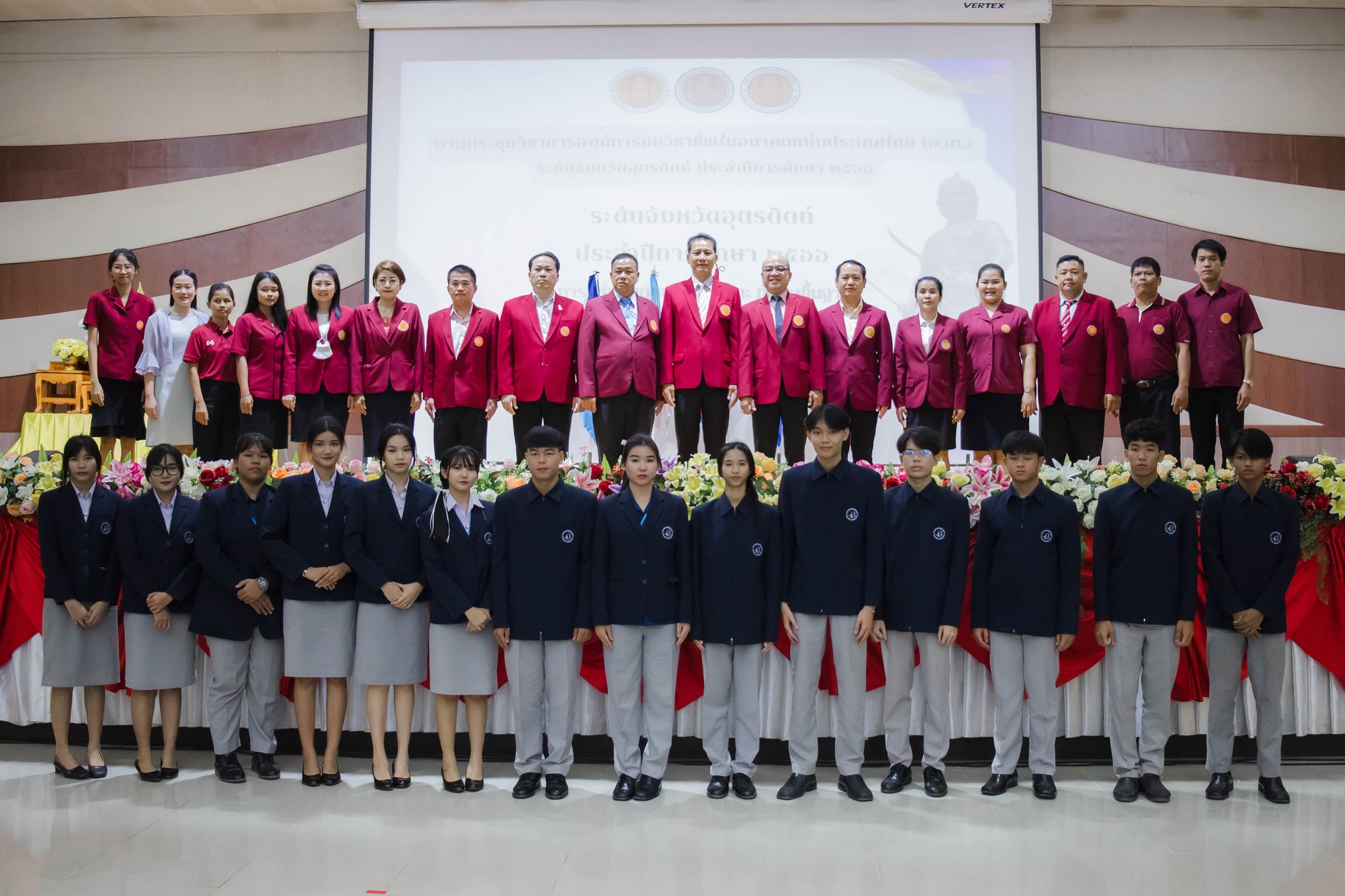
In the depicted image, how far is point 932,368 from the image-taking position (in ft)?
17.8

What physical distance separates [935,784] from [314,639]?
241 cm

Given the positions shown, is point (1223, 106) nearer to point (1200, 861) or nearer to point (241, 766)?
point (1200, 861)

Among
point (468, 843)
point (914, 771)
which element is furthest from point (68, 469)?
point (914, 771)

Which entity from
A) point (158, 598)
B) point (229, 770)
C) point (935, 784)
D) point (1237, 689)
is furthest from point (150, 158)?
point (1237, 689)

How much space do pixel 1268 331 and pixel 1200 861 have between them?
5.86 meters

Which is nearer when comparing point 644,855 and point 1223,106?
point 644,855

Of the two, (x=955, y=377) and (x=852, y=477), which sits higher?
(x=955, y=377)

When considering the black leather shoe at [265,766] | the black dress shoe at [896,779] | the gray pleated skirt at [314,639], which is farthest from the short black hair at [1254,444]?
the black leather shoe at [265,766]

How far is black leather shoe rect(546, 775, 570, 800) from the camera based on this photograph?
3.60 metres

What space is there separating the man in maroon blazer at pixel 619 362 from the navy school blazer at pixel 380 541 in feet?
5.37

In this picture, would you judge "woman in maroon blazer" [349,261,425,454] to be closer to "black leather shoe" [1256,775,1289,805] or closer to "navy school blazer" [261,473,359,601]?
"navy school blazer" [261,473,359,601]

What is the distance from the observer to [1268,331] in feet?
24.8

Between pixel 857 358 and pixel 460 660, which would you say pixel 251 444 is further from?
pixel 857 358

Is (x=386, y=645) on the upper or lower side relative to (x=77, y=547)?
lower
